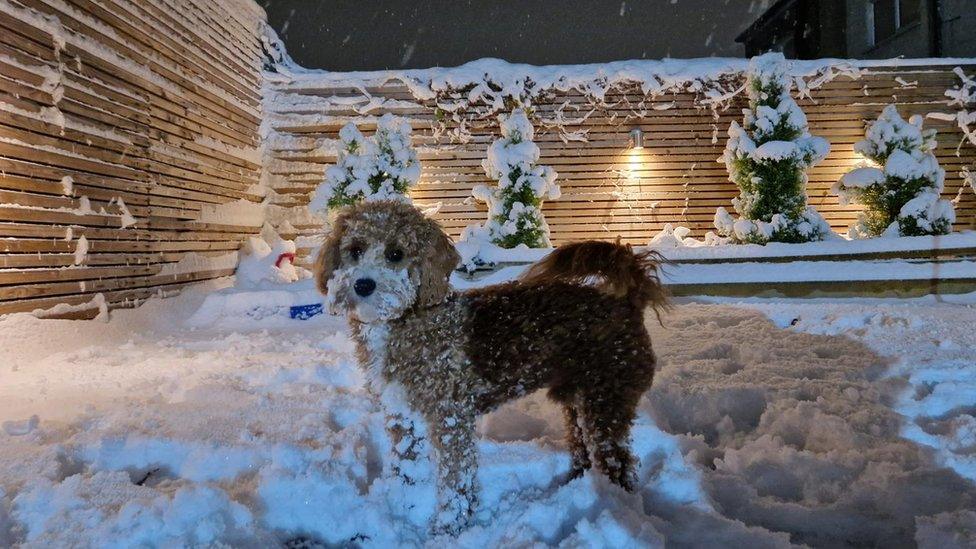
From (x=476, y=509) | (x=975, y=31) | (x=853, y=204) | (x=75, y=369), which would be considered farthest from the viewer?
(x=975, y=31)

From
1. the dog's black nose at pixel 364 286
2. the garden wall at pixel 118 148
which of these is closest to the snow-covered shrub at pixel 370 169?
the garden wall at pixel 118 148

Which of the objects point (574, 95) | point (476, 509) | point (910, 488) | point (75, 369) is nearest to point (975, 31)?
point (574, 95)

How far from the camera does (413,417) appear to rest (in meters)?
2.00

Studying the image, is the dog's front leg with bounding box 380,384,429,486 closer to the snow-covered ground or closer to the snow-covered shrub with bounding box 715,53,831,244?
the snow-covered ground

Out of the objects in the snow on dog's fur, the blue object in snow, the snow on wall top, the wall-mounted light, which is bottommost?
the blue object in snow

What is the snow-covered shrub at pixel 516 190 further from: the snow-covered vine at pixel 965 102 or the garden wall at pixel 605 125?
the snow-covered vine at pixel 965 102

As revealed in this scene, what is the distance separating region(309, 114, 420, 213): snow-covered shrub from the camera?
911 cm

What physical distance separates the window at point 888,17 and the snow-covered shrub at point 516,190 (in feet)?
34.3

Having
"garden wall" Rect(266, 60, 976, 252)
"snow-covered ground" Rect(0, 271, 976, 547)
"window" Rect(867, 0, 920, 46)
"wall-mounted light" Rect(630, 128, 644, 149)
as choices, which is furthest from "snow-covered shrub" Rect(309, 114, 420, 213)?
"window" Rect(867, 0, 920, 46)

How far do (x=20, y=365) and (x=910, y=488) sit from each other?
6.22 m

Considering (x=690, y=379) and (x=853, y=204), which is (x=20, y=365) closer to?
(x=690, y=379)

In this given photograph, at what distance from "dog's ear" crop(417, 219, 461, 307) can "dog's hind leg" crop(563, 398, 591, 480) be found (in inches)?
29.6

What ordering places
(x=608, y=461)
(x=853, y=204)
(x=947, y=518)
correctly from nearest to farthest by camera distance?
(x=947, y=518) → (x=608, y=461) → (x=853, y=204)

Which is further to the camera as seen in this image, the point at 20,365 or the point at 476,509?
the point at 20,365
